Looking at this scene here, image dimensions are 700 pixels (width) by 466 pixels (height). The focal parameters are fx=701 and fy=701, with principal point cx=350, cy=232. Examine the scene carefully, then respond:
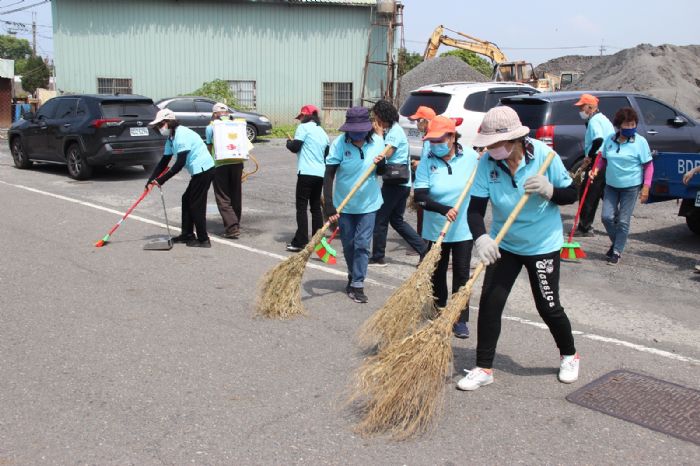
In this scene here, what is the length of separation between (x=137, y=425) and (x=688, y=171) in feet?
22.8

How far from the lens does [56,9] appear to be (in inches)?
1017

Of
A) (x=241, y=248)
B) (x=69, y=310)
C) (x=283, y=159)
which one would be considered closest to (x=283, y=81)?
(x=283, y=159)

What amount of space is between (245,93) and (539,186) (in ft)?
80.0

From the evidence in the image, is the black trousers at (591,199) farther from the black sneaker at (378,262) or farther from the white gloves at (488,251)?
the white gloves at (488,251)

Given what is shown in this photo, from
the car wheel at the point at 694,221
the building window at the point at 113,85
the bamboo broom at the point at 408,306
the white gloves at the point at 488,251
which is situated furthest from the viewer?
the building window at the point at 113,85

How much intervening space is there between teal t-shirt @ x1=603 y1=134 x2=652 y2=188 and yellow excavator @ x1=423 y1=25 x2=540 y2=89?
22.6 meters

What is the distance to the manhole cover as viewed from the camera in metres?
3.95

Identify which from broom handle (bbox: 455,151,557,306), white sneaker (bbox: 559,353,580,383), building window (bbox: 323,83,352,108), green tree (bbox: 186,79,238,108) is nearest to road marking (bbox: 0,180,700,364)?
white sneaker (bbox: 559,353,580,383)

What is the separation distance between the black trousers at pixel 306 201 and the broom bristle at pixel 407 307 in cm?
345

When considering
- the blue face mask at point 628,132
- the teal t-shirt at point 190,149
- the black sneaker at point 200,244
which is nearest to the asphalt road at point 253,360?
the black sneaker at point 200,244

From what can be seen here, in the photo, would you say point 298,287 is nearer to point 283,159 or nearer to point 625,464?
point 625,464

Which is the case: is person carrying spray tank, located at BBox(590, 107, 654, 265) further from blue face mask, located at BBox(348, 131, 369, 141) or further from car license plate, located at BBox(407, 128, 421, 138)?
car license plate, located at BBox(407, 128, 421, 138)

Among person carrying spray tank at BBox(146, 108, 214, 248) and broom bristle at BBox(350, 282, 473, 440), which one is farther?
person carrying spray tank at BBox(146, 108, 214, 248)

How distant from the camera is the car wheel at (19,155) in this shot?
52.3ft
